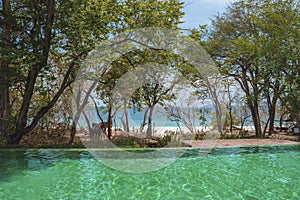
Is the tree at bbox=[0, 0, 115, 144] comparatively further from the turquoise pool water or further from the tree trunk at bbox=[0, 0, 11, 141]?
the turquoise pool water

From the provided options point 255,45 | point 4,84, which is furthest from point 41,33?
point 255,45

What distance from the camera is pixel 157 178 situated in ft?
16.0

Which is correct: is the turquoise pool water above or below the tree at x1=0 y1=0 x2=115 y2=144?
below

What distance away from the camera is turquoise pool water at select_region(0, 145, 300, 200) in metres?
4.03

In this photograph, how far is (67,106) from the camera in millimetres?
10227

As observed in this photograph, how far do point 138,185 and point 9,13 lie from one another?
5.70 metres

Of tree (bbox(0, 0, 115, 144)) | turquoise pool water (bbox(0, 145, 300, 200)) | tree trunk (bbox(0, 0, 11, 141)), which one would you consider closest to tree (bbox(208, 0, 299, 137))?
turquoise pool water (bbox(0, 145, 300, 200))

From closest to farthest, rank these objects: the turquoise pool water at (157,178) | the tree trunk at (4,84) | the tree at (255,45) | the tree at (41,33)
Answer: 1. the turquoise pool water at (157,178)
2. the tree at (41,33)
3. the tree trunk at (4,84)
4. the tree at (255,45)

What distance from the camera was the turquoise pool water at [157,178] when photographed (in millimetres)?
4031

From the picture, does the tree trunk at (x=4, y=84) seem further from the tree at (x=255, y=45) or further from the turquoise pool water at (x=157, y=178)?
A: the tree at (x=255, y=45)

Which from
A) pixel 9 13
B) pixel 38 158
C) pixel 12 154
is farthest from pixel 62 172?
pixel 9 13

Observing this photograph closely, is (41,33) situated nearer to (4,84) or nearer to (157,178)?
(4,84)

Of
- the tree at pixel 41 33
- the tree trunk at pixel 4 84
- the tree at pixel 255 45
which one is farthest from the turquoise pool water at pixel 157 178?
the tree at pixel 255 45

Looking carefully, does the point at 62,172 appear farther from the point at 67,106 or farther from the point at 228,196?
the point at 67,106
